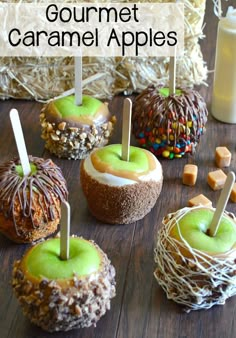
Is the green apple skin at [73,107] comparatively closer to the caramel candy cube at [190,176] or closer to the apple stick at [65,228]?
the caramel candy cube at [190,176]

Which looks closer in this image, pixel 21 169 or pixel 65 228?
pixel 65 228

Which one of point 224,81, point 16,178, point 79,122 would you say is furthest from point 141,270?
point 224,81

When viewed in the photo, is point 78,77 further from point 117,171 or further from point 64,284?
point 64,284

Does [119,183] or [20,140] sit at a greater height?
[20,140]

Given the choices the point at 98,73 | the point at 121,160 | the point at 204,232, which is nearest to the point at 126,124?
the point at 121,160

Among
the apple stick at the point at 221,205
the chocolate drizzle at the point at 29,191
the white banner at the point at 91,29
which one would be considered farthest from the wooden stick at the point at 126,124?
the white banner at the point at 91,29

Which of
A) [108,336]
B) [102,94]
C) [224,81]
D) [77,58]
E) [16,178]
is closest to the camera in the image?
[108,336]

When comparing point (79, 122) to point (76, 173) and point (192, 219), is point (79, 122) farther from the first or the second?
point (192, 219)
